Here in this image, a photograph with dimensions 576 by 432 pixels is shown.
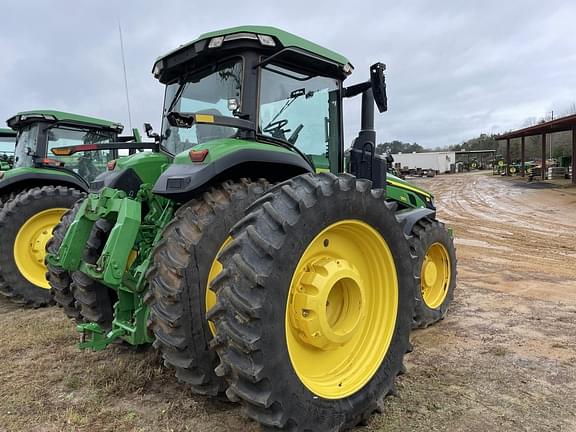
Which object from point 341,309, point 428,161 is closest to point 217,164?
point 341,309

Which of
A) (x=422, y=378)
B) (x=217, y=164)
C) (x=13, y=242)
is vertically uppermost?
(x=217, y=164)

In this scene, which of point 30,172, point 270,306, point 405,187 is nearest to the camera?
point 270,306

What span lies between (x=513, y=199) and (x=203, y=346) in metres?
20.2

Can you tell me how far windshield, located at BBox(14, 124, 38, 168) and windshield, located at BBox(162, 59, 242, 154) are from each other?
12.0 ft

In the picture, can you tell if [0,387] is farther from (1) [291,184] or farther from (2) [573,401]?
(2) [573,401]

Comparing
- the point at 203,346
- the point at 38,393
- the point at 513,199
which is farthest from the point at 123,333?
the point at 513,199

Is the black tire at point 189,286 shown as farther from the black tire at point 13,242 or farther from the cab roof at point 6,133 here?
the cab roof at point 6,133

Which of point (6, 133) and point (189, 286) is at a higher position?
point (6, 133)

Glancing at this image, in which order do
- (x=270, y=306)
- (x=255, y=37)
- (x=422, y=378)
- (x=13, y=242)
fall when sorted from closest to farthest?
(x=270, y=306) < (x=255, y=37) < (x=422, y=378) < (x=13, y=242)

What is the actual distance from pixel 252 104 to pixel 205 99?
22.4 inches

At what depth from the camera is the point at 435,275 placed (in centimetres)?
494

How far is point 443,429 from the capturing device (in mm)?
2713

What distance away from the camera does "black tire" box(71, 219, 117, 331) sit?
3344 mm

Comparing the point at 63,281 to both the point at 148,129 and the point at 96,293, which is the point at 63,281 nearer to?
the point at 96,293
